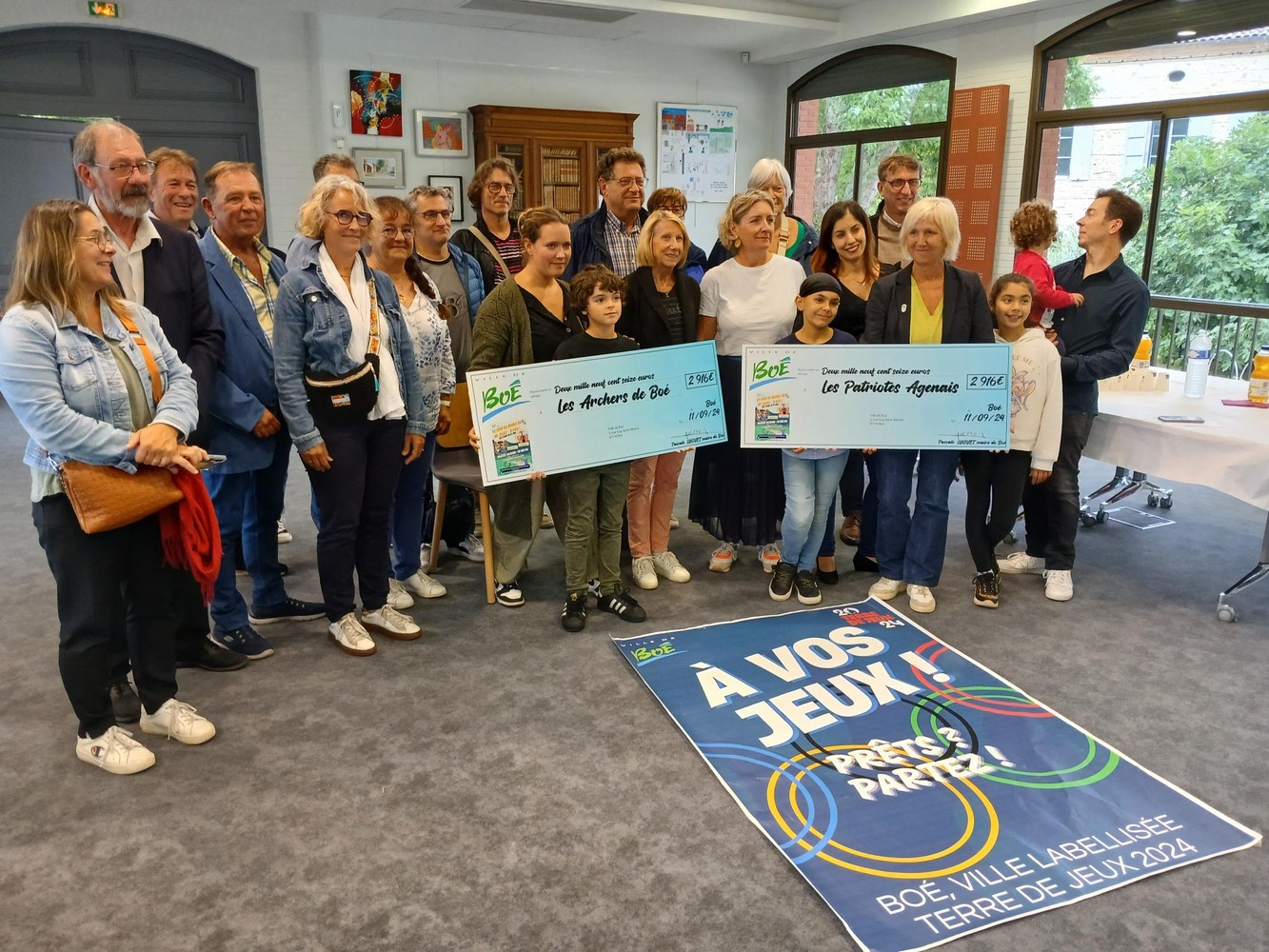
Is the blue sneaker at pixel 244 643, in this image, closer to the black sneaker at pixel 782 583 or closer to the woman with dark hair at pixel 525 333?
the woman with dark hair at pixel 525 333

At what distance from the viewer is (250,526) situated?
3309 millimetres

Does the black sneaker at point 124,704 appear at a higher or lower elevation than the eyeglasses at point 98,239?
lower

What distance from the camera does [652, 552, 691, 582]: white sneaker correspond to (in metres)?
3.80

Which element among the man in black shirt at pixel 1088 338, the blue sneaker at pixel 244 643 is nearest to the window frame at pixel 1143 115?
the man in black shirt at pixel 1088 338

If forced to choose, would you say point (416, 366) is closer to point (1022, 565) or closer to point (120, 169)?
point (120, 169)

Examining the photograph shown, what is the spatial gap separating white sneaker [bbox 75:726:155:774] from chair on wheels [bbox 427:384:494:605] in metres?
1.37

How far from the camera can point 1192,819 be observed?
7.45 ft

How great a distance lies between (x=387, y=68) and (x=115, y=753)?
718cm

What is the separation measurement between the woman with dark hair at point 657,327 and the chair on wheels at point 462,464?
2.01 feet

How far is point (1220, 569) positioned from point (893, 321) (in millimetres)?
1976

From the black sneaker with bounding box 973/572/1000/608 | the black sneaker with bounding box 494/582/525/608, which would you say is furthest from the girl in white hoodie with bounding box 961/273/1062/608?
the black sneaker with bounding box 494/582/525/608

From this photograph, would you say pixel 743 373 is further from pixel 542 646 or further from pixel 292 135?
pixel 292 135

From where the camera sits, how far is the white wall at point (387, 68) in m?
7.46

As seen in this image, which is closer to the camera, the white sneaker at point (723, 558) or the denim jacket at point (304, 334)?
the denim jacket at point (304, 334)
